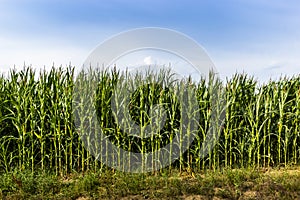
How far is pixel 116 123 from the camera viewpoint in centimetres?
851

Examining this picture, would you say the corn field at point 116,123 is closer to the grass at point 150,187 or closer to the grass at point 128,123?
the grass at point 128,123

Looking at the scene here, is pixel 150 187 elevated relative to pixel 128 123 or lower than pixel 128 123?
lower

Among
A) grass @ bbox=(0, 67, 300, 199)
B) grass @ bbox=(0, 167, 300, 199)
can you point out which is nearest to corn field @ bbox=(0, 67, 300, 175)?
grass @ bbox=(0, 67, 300, 199)

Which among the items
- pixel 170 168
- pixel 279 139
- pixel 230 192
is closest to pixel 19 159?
pixel 170 168

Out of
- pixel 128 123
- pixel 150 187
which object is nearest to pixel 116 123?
pixel 128 123

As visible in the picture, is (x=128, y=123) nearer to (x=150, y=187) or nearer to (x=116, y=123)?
(x=116, y=123)

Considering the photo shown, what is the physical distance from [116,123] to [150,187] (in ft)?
6.70

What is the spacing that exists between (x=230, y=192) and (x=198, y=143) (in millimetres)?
2067

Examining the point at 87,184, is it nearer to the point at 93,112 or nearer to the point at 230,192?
the point at 93,112

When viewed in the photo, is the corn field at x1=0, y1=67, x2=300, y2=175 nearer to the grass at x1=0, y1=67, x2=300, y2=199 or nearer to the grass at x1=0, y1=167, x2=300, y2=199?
the grass at x1=0, y1=67, x2=300, y2=199

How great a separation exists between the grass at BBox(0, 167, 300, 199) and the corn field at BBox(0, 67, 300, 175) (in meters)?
0.88

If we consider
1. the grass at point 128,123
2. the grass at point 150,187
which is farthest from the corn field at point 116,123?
the grass at point 150,187

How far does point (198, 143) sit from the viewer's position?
8.54 metres

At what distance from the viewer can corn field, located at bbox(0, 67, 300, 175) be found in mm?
8586
